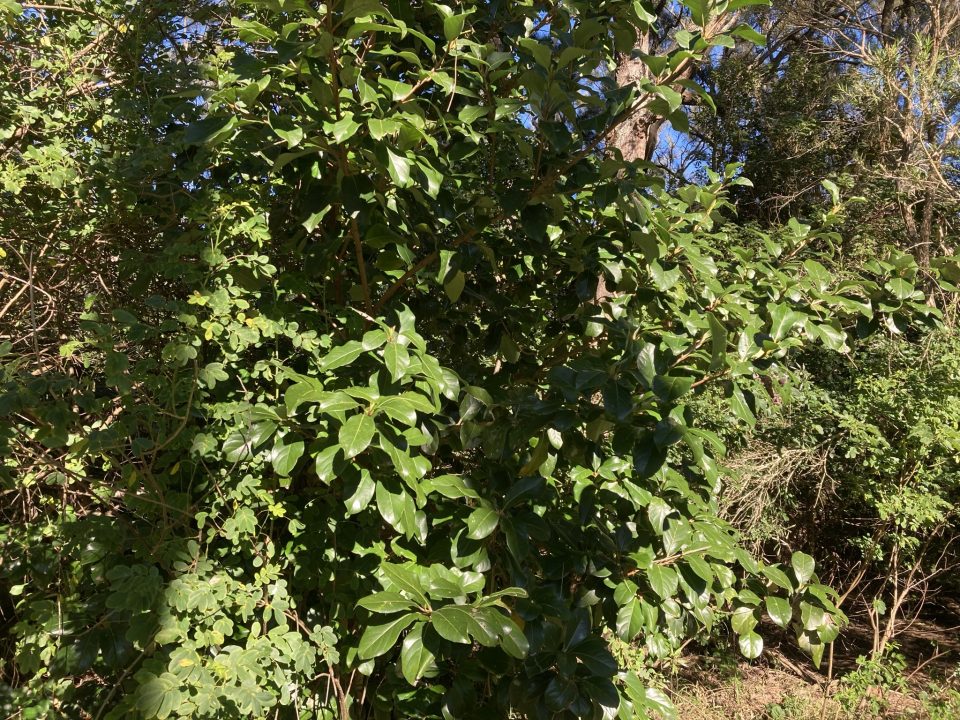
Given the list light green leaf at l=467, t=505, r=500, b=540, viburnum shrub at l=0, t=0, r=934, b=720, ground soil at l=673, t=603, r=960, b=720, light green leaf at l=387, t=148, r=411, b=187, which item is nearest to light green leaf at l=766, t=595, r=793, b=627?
viburnum shrub at l=0, t=0, r=934, b=720

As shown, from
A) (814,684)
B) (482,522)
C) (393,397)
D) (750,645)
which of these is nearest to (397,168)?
(393,397)

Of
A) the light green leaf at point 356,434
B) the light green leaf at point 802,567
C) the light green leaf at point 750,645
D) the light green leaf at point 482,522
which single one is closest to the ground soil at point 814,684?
the light green leaf at point 750,645

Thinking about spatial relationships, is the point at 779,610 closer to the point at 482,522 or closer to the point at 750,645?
the point at 750,645

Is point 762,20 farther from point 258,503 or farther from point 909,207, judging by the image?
point 258,503

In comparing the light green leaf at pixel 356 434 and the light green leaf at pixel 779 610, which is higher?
the light green leaf at pixel 356 434

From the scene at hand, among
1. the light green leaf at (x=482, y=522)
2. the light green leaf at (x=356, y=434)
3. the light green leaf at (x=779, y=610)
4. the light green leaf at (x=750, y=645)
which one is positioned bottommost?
the light green leaf at (x=750, y=645)

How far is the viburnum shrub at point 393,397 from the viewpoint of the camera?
5.16 ft

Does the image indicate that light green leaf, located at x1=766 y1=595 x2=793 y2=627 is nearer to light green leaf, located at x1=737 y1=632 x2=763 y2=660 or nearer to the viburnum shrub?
the viburnum shrub

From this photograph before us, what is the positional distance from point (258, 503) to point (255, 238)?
76 cm

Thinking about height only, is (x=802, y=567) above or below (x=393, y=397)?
below

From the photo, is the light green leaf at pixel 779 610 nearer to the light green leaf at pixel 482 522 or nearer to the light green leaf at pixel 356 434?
the light green leaf at pixel 482 522

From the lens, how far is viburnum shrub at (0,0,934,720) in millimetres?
1574

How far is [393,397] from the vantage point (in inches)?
58.4

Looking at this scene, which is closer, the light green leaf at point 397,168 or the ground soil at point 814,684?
the light green leaf at point 397,168
